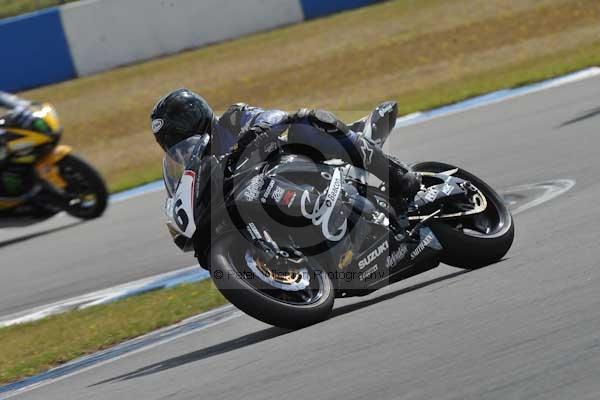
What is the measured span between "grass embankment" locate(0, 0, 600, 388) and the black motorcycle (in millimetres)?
7977

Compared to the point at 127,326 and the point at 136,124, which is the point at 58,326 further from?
the point at 136,124

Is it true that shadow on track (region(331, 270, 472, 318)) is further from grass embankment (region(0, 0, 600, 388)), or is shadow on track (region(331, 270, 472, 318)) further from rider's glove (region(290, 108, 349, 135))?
grass embankment (region(0, 0, 600, 388))

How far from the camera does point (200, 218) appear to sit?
526 centimetres

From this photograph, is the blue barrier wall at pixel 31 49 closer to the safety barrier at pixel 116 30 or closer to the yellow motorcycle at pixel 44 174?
the safety barrier at pixel 116 30

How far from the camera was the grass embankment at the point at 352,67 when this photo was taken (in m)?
15.8

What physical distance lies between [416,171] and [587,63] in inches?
349

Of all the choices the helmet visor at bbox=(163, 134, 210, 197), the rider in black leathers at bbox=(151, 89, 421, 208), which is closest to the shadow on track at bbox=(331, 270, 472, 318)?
the rider in black leathers at bbox=(151, 89, 421, 208)

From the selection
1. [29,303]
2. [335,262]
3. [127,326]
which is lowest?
[29,303]

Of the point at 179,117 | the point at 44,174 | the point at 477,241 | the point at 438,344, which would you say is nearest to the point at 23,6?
the point at 44,174

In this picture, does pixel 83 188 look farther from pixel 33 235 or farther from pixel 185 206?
pixel 185 206

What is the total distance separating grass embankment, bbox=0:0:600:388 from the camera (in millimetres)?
15805

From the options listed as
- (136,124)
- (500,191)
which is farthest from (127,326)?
(136,124)

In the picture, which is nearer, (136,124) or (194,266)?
(194,266)

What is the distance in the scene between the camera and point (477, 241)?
5.92m
